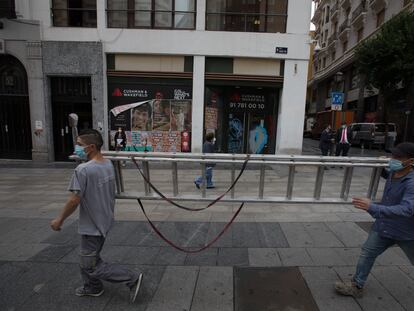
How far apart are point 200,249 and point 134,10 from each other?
1146 centimetres

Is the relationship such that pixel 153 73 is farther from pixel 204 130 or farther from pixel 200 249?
pixel 200 249

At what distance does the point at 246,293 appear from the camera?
10.4 feet

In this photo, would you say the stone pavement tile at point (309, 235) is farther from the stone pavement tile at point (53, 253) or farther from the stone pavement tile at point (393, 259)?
the stone pavement tile at point (53, 253)

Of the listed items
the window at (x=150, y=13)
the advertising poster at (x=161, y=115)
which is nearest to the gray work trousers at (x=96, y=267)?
the advertising poster at (x=161, y=115)

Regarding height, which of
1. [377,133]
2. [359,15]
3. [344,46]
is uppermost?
[359,15]

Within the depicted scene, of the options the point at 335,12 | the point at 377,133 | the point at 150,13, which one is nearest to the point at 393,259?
the point at 150,13

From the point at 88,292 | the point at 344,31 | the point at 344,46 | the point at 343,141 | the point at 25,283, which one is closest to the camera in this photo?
the point at 88,292

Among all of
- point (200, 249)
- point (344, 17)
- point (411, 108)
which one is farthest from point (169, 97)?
point (344, 17)

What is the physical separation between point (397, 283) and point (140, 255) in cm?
328

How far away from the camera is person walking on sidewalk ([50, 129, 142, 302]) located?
2.73m

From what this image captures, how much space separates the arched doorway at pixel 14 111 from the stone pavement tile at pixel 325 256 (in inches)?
504

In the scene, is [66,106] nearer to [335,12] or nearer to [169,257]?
[169,257]

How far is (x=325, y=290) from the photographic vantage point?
10.6ft

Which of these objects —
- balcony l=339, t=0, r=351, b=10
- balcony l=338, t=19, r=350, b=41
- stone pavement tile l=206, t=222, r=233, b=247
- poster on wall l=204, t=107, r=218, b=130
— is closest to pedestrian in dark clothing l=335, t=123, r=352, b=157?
poster on wall l=204, t=107, r=218, b=130
